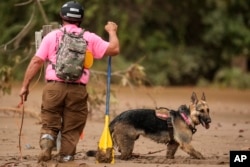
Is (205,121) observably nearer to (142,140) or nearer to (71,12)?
(71,12)

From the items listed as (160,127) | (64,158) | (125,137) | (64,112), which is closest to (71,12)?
(64,112)

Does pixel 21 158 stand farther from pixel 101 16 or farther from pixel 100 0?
pixel 101 16

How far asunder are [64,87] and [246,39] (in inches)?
936

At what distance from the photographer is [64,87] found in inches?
393

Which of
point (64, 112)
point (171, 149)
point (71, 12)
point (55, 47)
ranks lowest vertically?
point (171, 149)

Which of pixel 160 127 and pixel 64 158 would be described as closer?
pixel 64 158

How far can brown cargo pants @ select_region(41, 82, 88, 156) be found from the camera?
9.98 metres

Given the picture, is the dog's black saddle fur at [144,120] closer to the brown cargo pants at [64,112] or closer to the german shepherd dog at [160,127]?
the german shepherd dog at [160,127]

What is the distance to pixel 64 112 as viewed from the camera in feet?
33.2

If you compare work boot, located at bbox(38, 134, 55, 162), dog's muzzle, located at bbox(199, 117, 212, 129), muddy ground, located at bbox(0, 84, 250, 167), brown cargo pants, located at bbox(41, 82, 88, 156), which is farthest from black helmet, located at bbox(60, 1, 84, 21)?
dog's muzzle, located at bbox(199, 117, 212, 129)

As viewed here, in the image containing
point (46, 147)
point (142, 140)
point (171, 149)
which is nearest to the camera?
point (46, 147)

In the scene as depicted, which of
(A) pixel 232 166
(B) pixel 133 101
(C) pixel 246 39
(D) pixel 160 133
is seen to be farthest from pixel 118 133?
(C) pixel 246 39

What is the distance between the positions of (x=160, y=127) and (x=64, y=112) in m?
1.53

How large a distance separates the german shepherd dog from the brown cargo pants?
0.86 m
